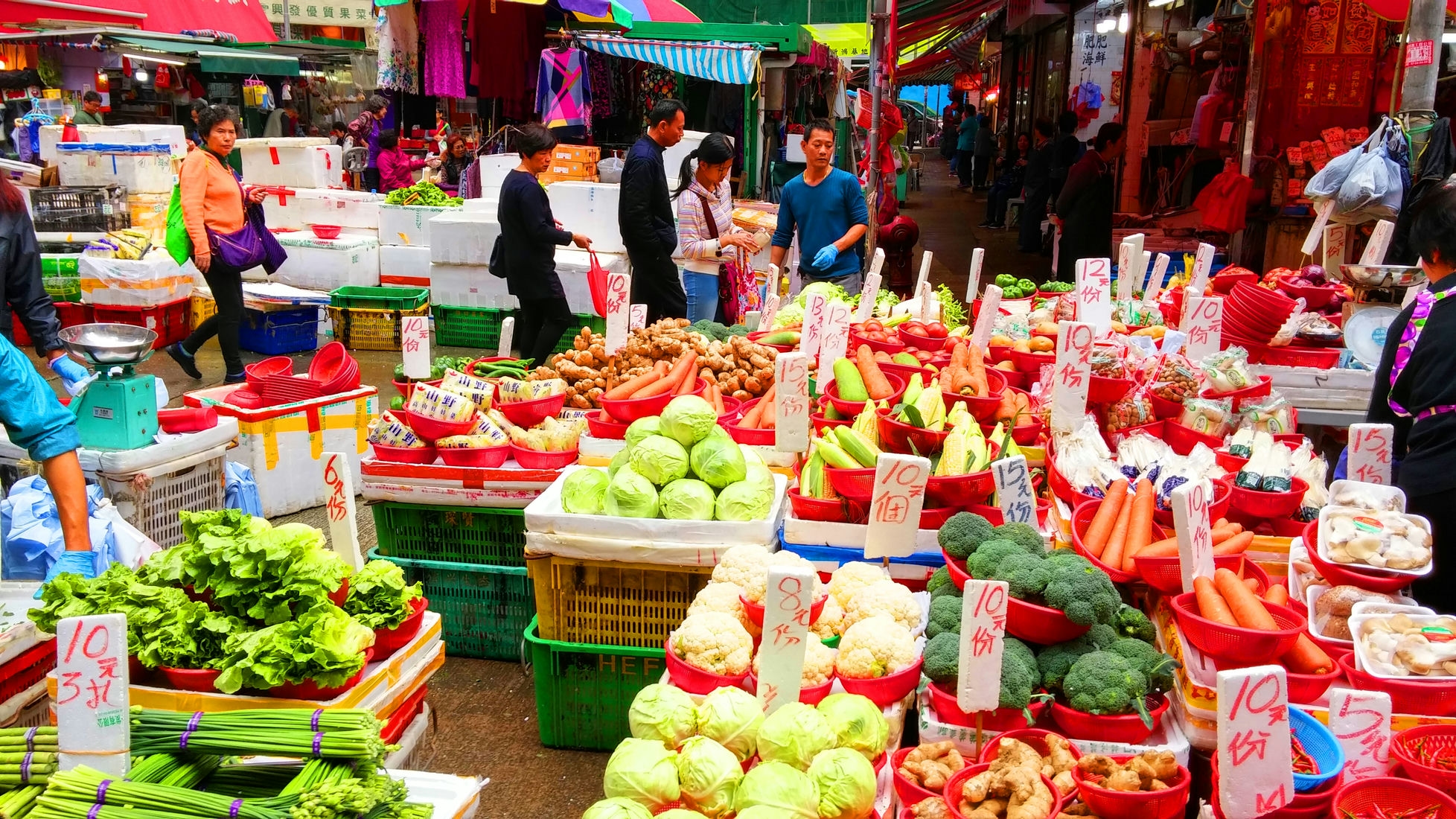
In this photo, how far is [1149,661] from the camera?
2.70 metres

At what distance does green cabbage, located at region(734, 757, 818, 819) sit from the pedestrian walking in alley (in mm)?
8528

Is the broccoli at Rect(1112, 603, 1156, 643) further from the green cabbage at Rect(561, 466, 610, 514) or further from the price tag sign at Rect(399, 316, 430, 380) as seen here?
the price tag sign at Rect(399, 316, 430, 380)

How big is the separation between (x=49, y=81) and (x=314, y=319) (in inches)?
403

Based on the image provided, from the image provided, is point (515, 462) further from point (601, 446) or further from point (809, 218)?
point (809, 218)

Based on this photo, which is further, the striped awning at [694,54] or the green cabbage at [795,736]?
the striped awning at [694,54]

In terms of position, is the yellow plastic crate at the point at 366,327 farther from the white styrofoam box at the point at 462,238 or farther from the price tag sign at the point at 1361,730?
the price tag sign at the point at 1361,730

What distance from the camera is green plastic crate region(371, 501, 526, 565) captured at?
438 cm

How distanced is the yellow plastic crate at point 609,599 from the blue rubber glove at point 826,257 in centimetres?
379

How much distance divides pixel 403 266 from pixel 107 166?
2.77m

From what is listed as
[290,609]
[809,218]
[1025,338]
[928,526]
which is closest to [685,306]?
[809,218]

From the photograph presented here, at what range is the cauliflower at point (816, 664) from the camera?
112 inches

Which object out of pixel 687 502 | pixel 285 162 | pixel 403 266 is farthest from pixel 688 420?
pixel 285 162

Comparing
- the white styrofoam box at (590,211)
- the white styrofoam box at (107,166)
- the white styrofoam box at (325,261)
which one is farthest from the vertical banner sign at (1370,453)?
the white styrofoam box at (107,166)

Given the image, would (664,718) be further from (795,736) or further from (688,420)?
(688,420)
